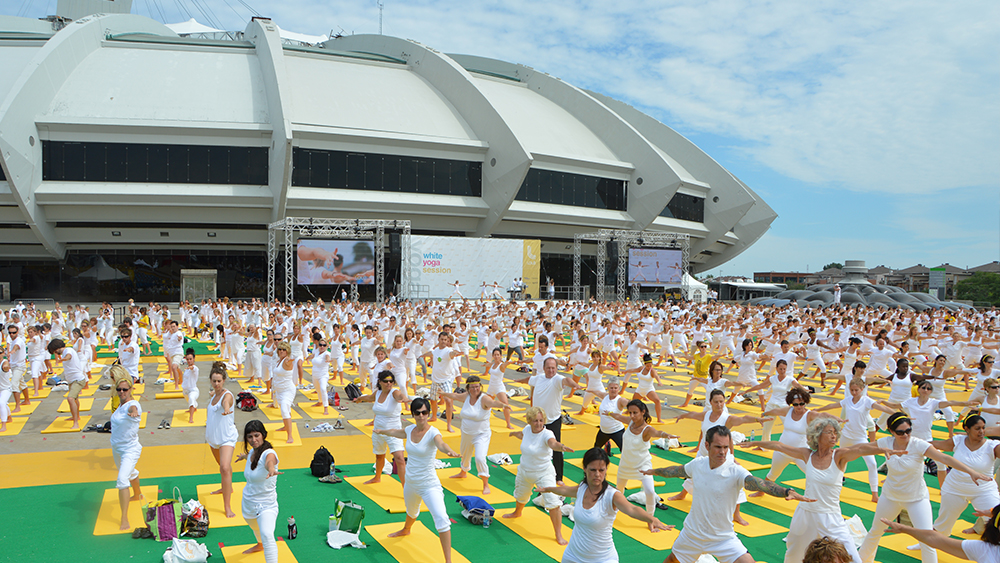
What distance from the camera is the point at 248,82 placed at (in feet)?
140

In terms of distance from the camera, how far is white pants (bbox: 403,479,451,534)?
587 centimetres

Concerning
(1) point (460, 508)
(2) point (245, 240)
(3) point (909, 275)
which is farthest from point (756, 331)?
(3) point (909, 275)

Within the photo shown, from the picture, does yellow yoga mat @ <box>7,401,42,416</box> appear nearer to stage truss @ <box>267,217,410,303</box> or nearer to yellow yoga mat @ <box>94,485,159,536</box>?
yellow yoga mat @ <box>94,485,159,536</box>

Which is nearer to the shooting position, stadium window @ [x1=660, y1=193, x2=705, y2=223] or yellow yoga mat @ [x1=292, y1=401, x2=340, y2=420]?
yellow yoga mat @ [x1=292, y1=401, x2=340, y2=420]

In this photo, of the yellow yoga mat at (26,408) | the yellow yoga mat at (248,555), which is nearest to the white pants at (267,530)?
the yellow yoga mat at (248,555)

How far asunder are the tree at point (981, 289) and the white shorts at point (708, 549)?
7111 centimetres

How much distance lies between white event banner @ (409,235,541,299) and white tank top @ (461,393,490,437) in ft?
99.5

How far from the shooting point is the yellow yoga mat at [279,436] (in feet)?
34.1

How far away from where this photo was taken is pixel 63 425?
11391mm

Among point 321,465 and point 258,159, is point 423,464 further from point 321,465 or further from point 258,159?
point 258,159

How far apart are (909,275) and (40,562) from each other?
115511 mm

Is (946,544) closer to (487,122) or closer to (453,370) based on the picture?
(453,370)

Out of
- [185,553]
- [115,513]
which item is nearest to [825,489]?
[185,553]

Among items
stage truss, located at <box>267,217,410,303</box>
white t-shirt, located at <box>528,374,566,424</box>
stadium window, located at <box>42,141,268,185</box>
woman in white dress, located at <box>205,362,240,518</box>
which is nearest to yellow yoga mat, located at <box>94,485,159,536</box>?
woman in white dress, located at <box>205,362,240,518</box>
